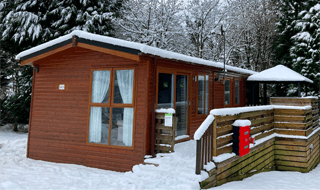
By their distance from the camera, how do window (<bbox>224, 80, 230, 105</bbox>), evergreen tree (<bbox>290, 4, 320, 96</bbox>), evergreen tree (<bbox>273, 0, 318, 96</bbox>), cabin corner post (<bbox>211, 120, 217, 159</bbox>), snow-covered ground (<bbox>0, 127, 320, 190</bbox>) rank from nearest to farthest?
snow-covered ground (<bbox>0, 127, 320, 190</bbox>) < cabin corner post (<bbox>211, 120, 217, 159</bbox>) < window (<bbox>224, 80, 230, 105</bbox>) < evergreen tree (<bbox>290, 4, 320, 96</bbox>) < evergreen tree (<bbox>273, 0, 318, 96</bbox>)

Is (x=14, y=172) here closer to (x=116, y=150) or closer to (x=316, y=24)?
(x=116, y=150)

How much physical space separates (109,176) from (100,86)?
2.19m

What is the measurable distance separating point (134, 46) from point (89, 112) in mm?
2228

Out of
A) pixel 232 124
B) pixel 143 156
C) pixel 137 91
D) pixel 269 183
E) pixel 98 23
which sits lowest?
pixel 269 183

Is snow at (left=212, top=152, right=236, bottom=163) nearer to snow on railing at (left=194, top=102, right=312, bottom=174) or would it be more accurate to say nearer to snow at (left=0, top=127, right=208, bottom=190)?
snow on railing at (left=194, top=102, right=312, bottom=174)

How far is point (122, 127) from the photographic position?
227 inches

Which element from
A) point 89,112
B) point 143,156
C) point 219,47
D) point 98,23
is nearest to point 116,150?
point 143,156

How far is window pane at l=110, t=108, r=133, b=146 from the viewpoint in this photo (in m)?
5.66

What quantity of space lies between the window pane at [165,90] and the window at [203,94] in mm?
1665

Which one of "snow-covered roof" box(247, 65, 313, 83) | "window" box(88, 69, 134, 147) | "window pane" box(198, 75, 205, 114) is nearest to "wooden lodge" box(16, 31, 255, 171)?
"window" box(88, 69, 134, 147)

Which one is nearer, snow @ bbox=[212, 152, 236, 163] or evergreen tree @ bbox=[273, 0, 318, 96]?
snow @ bbox=[212, 152, 236, 163]

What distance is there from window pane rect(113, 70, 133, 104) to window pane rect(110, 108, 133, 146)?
0.24 meters

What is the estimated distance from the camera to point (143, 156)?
5395 millimetres

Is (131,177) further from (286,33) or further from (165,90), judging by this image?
(286,33)
